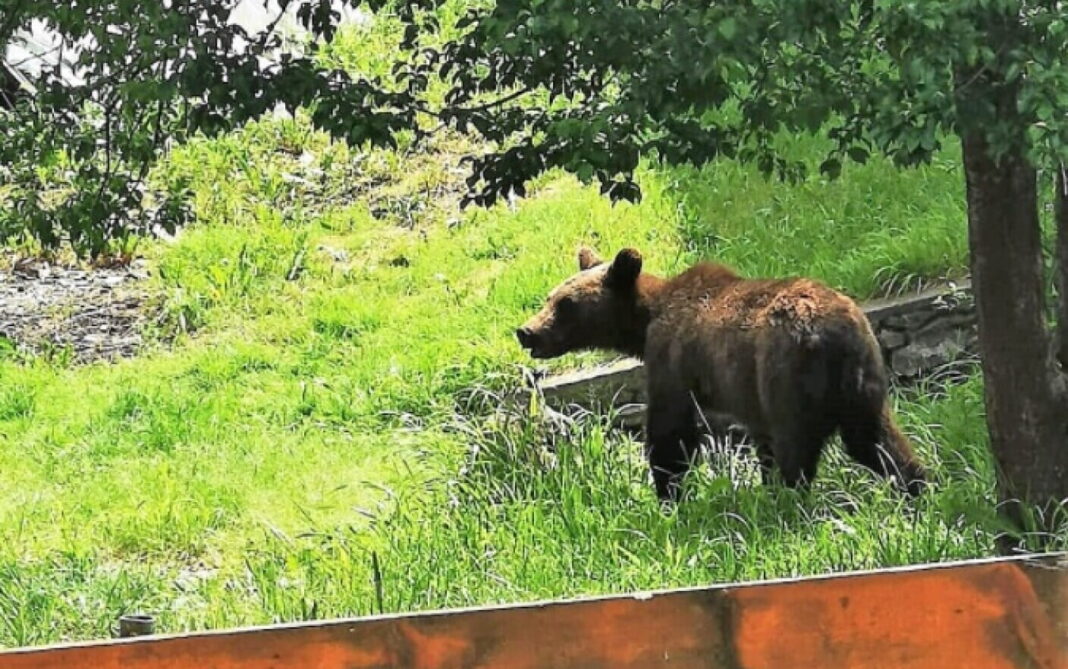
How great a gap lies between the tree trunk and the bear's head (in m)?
2.67

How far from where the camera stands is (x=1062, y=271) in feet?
19.1

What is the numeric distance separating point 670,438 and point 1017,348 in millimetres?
2060

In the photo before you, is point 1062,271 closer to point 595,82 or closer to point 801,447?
point 801,447

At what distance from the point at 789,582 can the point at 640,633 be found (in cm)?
30

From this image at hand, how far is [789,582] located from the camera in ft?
10.1

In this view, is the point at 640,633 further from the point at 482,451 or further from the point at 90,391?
the point at 90,391

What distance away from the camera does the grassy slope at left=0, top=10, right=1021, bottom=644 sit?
20.6ft

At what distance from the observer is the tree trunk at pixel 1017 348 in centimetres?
560

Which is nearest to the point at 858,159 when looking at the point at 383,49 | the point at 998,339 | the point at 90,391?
the point at 998,339

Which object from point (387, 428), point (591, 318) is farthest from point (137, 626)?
point (387, 428)

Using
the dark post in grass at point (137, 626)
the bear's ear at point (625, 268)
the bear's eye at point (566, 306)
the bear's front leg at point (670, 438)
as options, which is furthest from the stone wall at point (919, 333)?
the dark post in grass at point (137, 626)

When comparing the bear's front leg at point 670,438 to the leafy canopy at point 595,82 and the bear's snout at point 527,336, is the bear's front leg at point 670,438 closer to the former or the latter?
the bear's snout at point 527,336

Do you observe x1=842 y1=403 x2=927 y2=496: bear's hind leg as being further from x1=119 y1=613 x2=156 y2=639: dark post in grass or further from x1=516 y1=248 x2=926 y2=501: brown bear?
x1=119 y1=613 x2=156 y2=639: dark post in grass

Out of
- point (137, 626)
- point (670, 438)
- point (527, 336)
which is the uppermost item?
point (527, 336)
